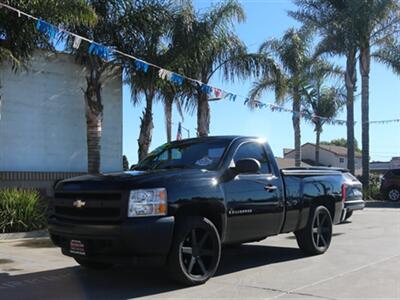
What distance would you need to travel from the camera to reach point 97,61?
16.3m

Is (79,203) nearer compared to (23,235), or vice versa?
(79,203)

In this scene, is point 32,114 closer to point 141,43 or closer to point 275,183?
point 141,43

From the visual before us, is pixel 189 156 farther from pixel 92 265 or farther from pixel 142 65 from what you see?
pixel 142 65

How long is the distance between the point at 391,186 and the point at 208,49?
1205 cm

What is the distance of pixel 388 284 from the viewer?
279 inches

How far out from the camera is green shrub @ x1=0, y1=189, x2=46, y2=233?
12.3 m

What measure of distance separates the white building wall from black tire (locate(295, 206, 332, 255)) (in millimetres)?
9267

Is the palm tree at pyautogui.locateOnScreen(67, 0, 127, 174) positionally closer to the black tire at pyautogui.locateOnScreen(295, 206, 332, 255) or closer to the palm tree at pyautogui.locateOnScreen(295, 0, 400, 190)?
the black tire at pyautogui.locateOnScreen(295, 206, 332, 255)

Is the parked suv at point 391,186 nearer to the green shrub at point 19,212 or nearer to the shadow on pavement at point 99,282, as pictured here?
the green shrub at point 19,212

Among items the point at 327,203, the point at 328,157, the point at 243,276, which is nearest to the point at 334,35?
the point at 327,203

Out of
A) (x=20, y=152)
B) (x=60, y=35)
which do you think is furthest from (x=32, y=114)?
(x=60, y=35)

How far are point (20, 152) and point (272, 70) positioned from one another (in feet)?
31.0

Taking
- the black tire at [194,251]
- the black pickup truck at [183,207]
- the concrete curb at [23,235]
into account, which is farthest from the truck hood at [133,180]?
the concrete curb at [23,235]

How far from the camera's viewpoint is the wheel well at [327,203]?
373 inches
